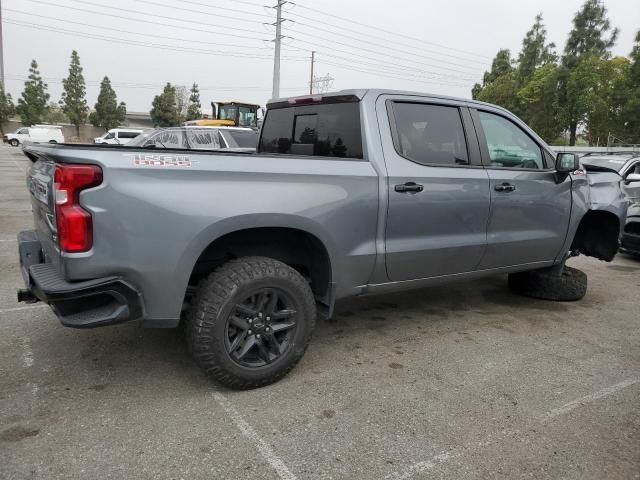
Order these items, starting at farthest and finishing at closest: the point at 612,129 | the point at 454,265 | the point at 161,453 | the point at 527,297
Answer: the point at 612,129 < the point at 527,297 < the point at 454,265 < the point at 161,453

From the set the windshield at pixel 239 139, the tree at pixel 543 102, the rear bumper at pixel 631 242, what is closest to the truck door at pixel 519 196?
the rear bumper at pixel 631 242

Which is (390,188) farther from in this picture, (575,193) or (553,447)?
(575,193)

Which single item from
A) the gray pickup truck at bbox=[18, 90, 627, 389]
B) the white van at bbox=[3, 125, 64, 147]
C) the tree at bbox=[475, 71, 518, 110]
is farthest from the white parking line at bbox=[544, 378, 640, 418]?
the tree at bbox=[475, 71, 518, 110]

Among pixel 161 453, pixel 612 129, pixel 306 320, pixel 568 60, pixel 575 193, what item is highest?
pixel 568 60

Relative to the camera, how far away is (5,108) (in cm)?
5666

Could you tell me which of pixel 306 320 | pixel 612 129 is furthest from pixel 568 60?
pixel 306 320

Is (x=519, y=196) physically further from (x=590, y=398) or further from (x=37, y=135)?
(x=37, y=135)

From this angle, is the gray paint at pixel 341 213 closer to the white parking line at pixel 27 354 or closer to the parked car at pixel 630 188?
the white parking line at pixel 27 354

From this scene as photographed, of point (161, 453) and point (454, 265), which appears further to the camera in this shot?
point (454, 265)

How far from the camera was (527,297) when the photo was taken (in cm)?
541

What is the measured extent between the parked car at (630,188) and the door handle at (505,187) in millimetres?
3083

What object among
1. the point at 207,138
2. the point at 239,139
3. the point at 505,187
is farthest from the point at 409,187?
the point at 207,138

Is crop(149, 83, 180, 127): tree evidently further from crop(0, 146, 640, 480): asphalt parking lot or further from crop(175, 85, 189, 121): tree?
crop(0, 146, 640, 480): asphalt parking lot

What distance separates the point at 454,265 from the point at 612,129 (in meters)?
40.7
